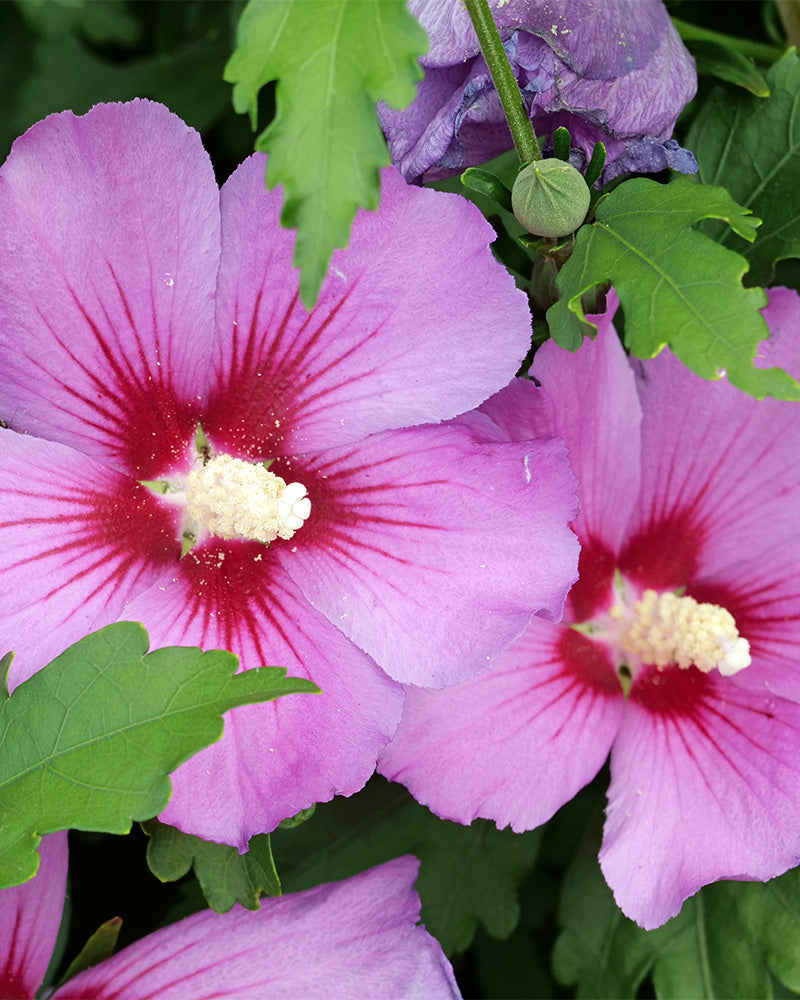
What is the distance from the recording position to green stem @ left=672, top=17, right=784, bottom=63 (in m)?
1.29

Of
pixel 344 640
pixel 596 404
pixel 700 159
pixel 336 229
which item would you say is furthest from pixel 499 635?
pixel 700 159

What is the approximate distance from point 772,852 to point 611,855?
0.44ft

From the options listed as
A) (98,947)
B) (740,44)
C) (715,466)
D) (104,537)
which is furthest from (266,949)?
(740,44)

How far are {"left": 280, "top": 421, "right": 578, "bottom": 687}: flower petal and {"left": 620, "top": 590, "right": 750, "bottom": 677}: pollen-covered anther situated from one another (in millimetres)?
215

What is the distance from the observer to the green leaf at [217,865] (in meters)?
1.06

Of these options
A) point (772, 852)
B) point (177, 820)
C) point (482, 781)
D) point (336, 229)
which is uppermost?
point (336, 229)

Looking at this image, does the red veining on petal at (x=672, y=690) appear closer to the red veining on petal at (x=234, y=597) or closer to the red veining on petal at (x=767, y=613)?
the red veining on petal at (x=767, y=613)

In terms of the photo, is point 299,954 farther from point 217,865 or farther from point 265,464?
point 265,464

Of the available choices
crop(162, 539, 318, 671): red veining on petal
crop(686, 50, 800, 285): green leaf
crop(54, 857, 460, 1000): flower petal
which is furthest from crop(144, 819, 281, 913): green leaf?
crop(686, 50, 800, 285): green leaf

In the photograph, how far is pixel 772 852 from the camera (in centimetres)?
110

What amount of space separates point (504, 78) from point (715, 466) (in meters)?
0.42

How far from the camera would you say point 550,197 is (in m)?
0.96

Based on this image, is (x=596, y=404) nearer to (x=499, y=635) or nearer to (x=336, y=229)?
(x=499, y=635)

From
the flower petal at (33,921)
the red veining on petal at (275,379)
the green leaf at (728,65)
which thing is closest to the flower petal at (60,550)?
the red veining on petal at (275,379)
